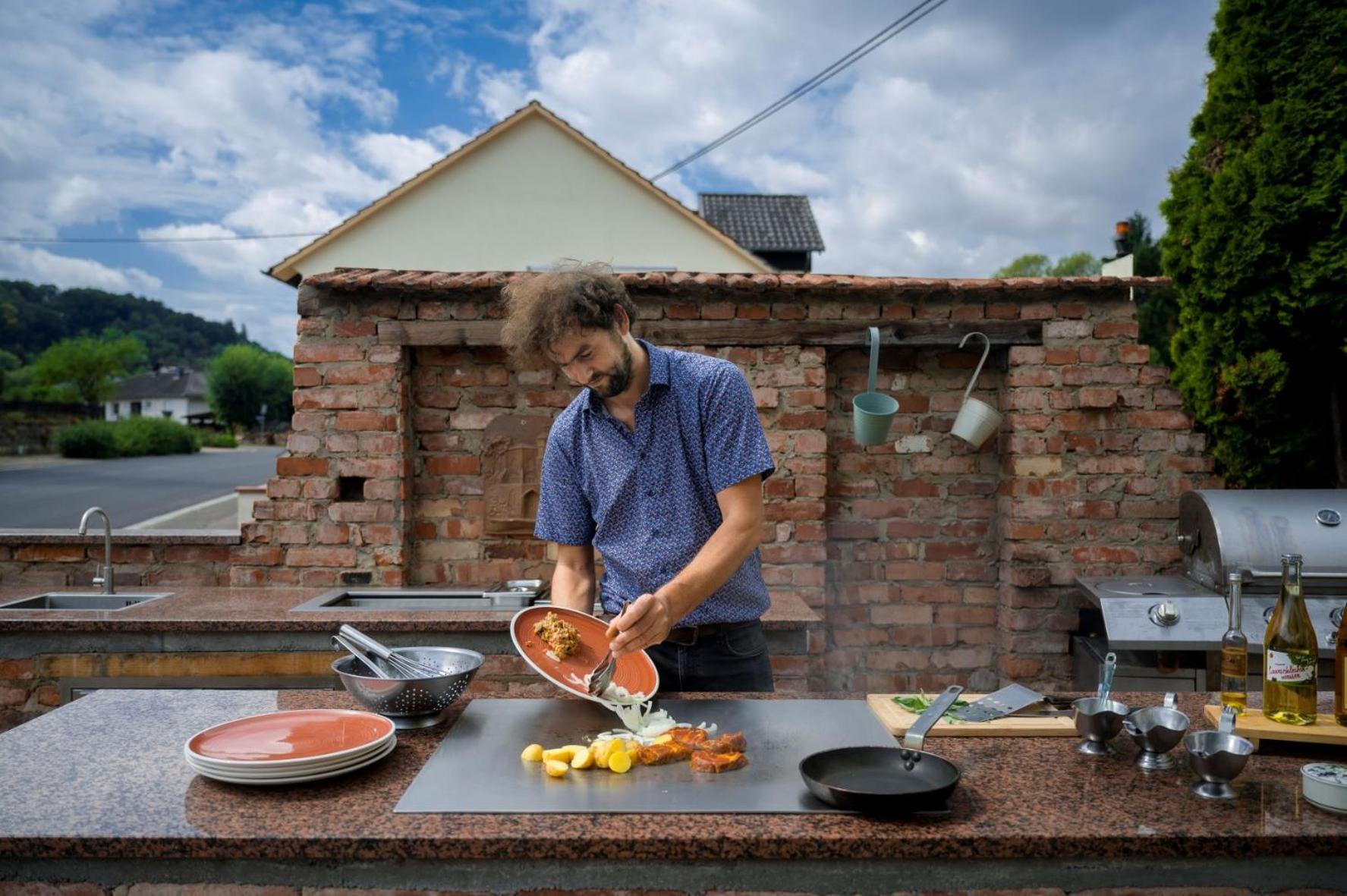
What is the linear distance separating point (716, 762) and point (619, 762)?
180mm

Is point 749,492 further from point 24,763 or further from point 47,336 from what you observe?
point 47,336

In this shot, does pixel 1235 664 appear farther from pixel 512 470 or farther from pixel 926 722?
pixel 512 470

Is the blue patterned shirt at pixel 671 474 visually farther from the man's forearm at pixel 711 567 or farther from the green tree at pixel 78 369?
the green tree at pixel 78 369

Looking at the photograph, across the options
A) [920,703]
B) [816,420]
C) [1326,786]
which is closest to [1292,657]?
[1326,786]

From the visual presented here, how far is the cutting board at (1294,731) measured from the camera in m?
1.83

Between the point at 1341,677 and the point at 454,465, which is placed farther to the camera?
the point at 454,465

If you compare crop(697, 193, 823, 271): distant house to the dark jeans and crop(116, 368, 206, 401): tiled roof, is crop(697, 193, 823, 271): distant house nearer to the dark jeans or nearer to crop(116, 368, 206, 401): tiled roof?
the dark jeans

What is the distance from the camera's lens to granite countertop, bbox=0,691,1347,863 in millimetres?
1472

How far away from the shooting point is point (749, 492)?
2346 mm

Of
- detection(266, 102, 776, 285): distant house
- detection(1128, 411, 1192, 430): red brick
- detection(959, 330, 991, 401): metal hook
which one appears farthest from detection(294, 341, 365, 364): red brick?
detection(266, 102, 776, 285): distant house

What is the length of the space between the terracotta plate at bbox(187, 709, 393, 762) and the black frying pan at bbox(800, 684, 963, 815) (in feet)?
2.77

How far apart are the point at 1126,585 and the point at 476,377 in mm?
2849

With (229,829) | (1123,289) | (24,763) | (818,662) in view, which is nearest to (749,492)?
(229,829)

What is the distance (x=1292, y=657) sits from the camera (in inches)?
75.2
